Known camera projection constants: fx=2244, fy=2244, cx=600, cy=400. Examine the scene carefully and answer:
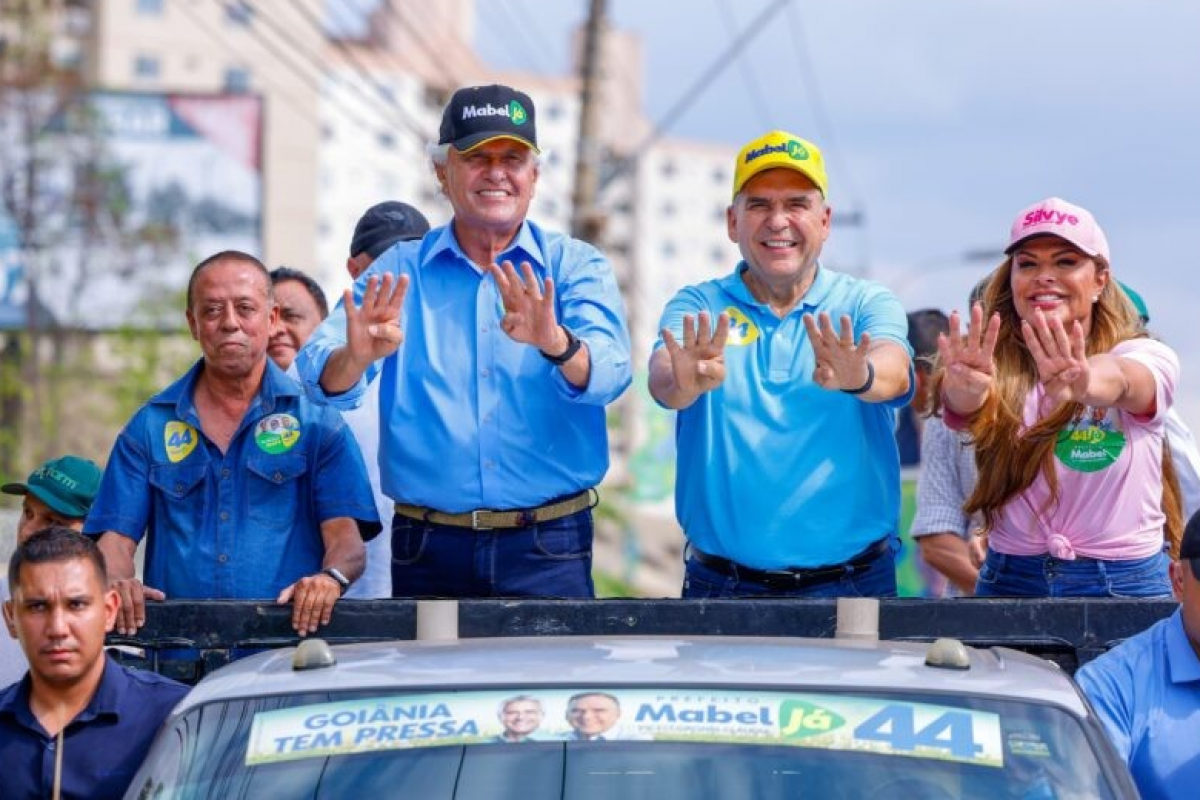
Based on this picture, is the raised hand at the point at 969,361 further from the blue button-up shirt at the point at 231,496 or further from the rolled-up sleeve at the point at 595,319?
the blue button-up shirt at the point at 231,496

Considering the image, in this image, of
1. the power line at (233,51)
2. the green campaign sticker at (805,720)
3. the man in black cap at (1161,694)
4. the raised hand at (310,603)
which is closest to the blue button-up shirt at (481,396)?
the raised hand at (310,603)

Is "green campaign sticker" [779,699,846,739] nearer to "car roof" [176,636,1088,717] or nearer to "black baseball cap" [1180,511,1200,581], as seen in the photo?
"car roof" [176,636,1088,717]

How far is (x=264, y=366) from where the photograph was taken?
6.35m

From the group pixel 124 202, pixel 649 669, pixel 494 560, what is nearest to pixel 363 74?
pixel 494 560

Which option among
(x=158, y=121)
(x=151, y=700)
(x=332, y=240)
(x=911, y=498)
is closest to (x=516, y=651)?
(x=151, y=700)

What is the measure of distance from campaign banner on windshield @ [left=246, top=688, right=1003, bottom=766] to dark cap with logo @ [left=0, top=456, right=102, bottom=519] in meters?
3.37

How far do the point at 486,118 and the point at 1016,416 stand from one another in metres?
1.69

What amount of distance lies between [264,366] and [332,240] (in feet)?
323

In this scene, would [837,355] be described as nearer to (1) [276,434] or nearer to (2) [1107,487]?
(2) [1107,487]

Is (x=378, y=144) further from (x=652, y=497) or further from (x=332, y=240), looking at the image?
(x=652, y=497)

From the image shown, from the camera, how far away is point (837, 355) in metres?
5.81

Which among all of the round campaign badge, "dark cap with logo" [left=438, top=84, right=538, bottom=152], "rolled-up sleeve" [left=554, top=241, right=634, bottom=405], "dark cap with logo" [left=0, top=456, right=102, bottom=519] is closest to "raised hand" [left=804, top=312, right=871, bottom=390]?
the round campaign badge

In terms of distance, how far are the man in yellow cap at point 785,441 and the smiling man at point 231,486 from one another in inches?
36.7

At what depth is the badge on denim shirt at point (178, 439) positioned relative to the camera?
613 cm
